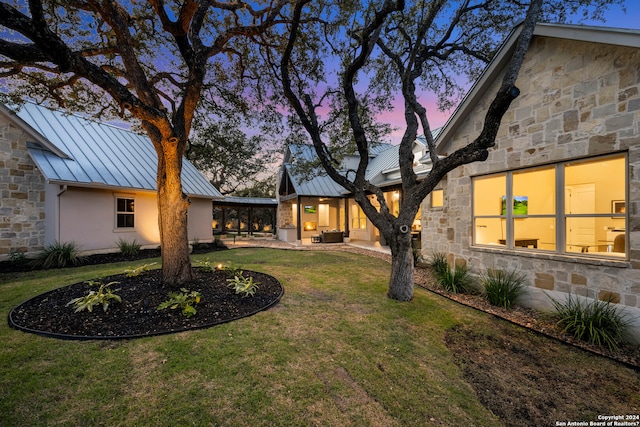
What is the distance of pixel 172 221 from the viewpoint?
205 inches

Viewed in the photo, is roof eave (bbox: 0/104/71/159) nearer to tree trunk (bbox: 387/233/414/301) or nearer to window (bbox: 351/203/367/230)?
tree trunk (bbox: 387/233/414/301)

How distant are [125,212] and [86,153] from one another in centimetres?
247

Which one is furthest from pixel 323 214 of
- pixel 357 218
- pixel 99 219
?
pixel 99 219

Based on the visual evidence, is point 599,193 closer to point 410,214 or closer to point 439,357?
point 410,214

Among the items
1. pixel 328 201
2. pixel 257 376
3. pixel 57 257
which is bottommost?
pixel 257 376

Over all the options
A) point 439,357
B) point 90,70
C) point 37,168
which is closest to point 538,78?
point 439,357

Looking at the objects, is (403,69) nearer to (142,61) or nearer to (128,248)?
(142,61)

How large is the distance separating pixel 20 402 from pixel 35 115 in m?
11.4

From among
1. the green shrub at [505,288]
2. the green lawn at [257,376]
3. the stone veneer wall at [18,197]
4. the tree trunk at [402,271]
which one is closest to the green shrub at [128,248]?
the stone veneer wall at [18,197]

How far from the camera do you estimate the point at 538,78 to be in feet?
15.9

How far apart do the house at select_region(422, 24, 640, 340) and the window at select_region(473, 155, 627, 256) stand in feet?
0.06

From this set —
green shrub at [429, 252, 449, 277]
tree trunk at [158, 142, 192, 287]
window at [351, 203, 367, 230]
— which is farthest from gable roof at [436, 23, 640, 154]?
window at [351, 203, 367, 230]

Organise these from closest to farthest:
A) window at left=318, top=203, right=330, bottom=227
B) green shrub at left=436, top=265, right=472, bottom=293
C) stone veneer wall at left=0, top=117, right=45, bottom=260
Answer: green shrub at left=436, top=265, right=472, bottom=293 → stone veneer wall at left=0, top=117, right=45, bottom=260 → window at left=318, top=203, right=330, bottom=227

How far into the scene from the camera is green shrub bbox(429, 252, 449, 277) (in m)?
6.64
